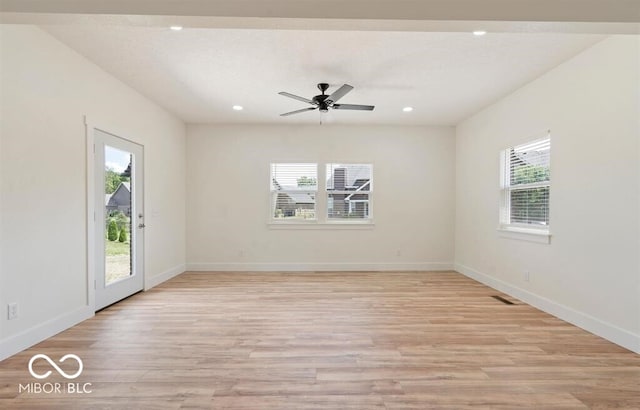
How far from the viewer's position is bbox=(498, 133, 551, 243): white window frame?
367cm

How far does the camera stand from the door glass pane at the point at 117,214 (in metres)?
3.65

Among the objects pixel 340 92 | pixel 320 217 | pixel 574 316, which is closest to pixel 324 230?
pixel 320 217

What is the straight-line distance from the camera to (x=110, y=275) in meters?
3.71

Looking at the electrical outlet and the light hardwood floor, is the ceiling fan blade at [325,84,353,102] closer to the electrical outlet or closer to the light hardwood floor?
the light hardwood floor

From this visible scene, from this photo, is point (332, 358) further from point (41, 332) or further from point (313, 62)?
point (313, 62)

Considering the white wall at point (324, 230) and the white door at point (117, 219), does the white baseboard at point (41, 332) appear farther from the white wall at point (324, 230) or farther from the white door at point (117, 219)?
the white wall at point (324, 230)

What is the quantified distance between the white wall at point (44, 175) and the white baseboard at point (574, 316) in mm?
4938

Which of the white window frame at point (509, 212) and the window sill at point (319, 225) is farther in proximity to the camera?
the window sill at point (319, 225)

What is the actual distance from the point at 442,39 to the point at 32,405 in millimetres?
3993

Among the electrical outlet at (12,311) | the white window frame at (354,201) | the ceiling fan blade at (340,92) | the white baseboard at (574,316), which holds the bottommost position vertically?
the white baseboard at (574,316)

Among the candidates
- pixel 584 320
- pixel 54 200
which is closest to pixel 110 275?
pixel 54 200

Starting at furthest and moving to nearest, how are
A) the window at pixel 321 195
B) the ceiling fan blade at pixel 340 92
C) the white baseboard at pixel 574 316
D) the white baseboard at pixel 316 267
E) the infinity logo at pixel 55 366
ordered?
1. the window at pixel 321 195
2. the white baseboard at pixel 316 267
3. the ceiling fan blade at pixel 340 92
4. the white baseboard at pixel 574 316
5. the infinity logo at pixel 55 366

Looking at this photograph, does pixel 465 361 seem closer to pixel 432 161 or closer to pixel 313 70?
pixel 313 70

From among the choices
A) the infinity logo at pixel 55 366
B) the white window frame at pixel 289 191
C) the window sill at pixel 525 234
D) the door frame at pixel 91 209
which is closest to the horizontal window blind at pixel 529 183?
the window sill at pixel 525 234
